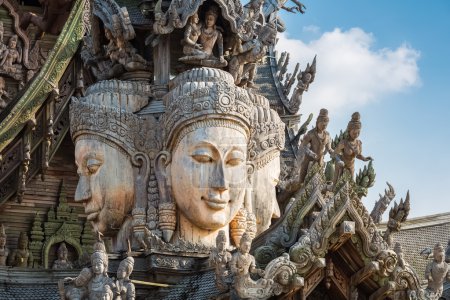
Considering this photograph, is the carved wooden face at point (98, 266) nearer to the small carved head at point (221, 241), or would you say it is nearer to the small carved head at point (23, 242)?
the small carved head at point (221, 241)

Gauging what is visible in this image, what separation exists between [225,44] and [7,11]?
11.6 m

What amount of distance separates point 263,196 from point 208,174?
5.02ft

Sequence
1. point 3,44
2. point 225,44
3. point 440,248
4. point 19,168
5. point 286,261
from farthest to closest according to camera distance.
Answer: point 3,44 → point 19,168 → point 225,44 → point 440,248 → point 286,261

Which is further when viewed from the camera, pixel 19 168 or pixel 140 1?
pixel 19 168

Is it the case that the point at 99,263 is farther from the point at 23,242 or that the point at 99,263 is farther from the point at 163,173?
the point at 23,242

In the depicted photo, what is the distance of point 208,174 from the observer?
29.9 metres

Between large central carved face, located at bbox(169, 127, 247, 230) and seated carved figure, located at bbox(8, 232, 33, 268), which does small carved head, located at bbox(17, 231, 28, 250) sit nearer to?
seated carved figure, located at bbox(8, 232, 33, 268)

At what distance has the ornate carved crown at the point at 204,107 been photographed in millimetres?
29922

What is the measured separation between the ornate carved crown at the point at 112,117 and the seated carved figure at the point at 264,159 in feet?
5.25

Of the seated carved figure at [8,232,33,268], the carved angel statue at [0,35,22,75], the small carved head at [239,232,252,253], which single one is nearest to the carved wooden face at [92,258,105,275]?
the small carved head at [239,232,252,253]

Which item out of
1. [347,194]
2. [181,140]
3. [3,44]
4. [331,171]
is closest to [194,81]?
[181,140]

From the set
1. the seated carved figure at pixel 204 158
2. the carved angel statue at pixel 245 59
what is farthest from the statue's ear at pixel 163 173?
the carved angel statue at pixel 245 59

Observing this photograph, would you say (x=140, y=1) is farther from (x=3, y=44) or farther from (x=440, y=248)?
(x=3, y=44)

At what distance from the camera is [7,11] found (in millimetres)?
42562
